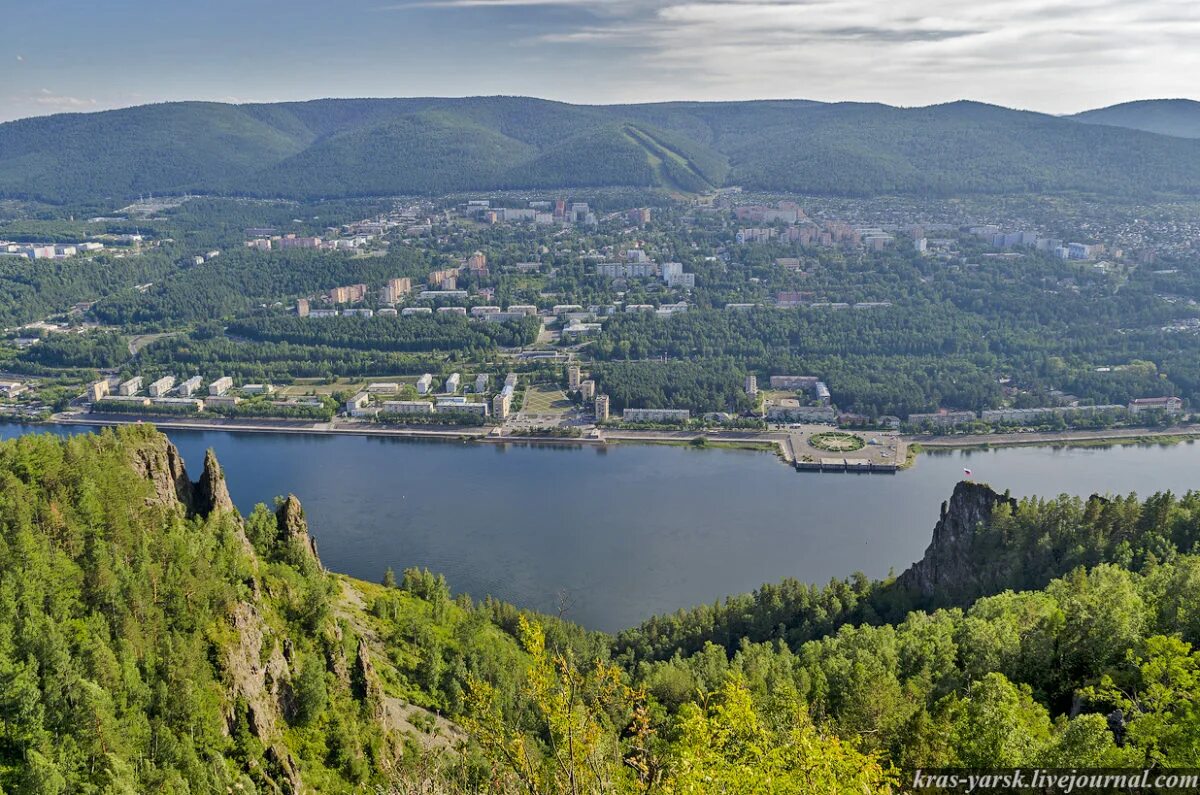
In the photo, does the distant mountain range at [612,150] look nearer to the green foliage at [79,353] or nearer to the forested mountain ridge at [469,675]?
the green foliage at [79,353]

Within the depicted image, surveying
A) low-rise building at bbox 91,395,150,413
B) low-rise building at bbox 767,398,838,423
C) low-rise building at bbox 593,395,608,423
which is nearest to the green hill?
low-rise building at bbox 767,398,838,423

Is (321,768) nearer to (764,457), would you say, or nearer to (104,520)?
(104,520)

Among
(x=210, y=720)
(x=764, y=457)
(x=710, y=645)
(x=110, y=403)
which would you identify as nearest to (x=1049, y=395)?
(x=764, y=457)

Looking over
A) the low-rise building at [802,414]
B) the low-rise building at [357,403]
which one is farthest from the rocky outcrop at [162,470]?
the low-rise building at [802,414]

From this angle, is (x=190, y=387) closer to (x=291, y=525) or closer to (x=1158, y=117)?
(x=291, y=525)

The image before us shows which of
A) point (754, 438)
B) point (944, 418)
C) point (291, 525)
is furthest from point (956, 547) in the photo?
point (944, 418)
